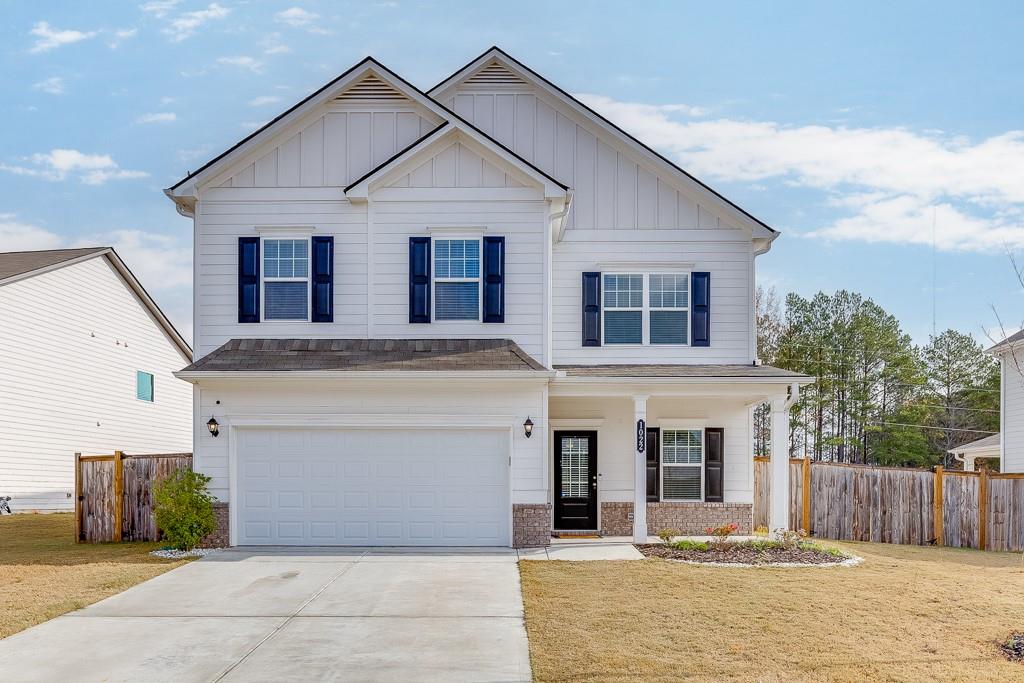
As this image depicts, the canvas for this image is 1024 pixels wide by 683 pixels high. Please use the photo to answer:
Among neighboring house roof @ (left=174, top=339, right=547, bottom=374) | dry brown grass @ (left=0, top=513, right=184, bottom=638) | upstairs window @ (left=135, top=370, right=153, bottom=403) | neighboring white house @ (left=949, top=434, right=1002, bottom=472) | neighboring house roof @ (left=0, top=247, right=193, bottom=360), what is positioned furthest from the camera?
upstairs window @ (left=135, top=370, right=153, bottom=403)

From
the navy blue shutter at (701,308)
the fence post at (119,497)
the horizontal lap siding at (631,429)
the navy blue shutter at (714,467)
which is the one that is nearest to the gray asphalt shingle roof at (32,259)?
the fence post at (119,497)

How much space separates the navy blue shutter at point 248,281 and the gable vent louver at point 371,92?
3073 millimetres

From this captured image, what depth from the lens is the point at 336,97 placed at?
1641cm

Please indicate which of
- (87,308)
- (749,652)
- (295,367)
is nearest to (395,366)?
(295,367)

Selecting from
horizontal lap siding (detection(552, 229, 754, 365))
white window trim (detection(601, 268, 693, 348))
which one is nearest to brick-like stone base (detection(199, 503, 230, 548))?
horizontal lap siding (detection(552, 229, 754, 365))

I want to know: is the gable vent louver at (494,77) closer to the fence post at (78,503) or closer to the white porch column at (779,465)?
the white porch column at (779,465)

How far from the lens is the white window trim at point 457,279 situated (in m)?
16.0

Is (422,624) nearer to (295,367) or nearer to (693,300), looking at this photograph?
(295,367)

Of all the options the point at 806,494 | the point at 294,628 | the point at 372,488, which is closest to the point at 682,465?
the point at 806,494

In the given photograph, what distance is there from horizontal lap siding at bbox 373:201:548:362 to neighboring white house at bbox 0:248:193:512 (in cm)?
1183

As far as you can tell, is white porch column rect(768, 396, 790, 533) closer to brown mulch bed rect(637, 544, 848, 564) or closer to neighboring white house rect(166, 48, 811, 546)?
neighboring white house rect(166, 48, 811, 546)

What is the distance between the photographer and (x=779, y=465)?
634 inches

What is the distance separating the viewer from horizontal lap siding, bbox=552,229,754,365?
1766cm

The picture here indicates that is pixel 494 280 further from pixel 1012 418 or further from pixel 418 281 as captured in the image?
pixel 1012 418
